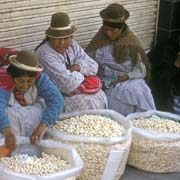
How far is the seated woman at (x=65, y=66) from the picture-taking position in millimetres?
4207

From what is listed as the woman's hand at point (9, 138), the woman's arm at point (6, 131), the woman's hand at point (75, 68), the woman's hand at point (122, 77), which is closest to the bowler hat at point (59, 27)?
the woman's hand at point (75, 68)

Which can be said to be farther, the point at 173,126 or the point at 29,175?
the point at 173,126

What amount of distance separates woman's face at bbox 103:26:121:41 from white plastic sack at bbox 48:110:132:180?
1216mm

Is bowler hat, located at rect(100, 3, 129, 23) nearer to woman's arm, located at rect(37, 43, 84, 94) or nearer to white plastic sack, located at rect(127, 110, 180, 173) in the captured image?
woman's arm, located at rect(37, 43, 84, 94)

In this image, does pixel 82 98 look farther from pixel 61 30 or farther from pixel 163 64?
pixel 163 64

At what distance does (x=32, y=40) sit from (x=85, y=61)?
0.62 metres

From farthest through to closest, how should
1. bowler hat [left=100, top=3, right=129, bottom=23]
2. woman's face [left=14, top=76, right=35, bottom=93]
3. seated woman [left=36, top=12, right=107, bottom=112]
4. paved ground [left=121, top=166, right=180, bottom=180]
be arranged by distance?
bowler hat [left=100, top=3, right=129, bottom=23], seated woman [left=36, top=12, right=107, bottom=112], paved ground [left=121, top=166, right=180, bottom=180], woman's face [left=14, top=76, right=35, bottom=93]

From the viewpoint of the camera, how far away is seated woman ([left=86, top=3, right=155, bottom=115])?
15.4 feet

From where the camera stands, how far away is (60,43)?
425 cm

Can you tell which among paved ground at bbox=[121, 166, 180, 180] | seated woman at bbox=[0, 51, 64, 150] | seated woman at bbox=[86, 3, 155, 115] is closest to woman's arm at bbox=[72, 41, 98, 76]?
seated woman at bbox=[86, 3, 155, 115]

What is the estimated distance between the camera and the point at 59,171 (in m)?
3.32

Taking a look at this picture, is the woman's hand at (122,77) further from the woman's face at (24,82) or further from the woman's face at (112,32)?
the woman's face at (24,82)

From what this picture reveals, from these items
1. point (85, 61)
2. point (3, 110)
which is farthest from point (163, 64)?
point (3, 110)

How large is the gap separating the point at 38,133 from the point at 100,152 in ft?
1.55
